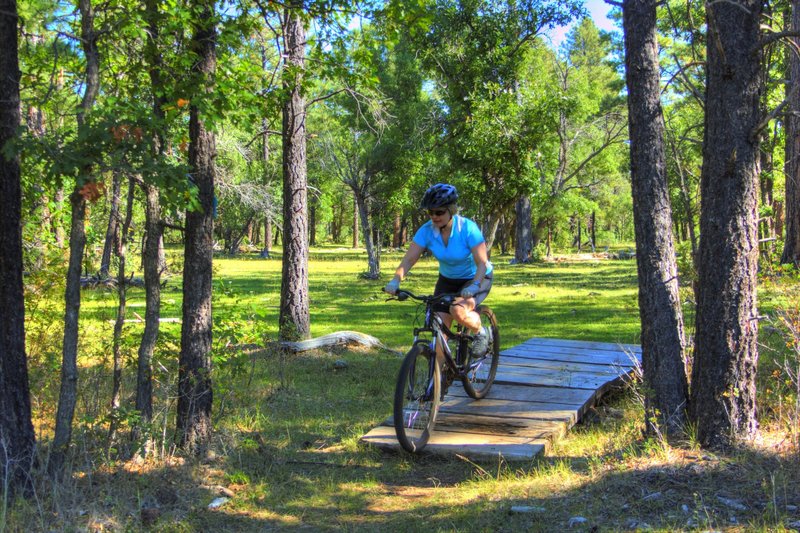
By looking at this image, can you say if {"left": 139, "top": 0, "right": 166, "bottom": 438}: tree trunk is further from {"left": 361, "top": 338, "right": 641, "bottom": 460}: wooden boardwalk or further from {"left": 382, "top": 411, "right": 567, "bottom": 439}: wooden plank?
{"left": 382, "top": 411, "right": 567, "bottom": 439}: wooden plank

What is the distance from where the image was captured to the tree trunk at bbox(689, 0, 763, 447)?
15.3 feet

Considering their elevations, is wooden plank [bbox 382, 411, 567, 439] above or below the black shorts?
below

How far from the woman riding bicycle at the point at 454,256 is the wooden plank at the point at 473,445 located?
0.97 metres

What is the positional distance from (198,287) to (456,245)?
2.29 meters

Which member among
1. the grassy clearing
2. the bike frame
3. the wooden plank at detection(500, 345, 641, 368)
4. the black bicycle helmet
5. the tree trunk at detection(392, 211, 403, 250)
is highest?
the tree trunk at detection(392, 211, 403, 250)

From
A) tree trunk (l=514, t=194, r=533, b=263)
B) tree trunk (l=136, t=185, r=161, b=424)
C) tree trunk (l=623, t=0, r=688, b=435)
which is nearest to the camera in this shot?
tree trunk (l=623, t=0, r=688, b=435)

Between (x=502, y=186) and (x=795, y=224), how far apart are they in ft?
26.2

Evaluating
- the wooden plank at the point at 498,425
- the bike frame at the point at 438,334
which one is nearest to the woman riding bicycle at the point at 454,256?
the bike frame at the point at 438,334

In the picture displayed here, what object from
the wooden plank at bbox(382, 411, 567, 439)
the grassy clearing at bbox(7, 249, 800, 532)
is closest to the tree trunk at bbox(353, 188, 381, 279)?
the grassy clearing at bbox(7, 249, 800, 532)

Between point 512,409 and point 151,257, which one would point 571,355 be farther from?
point 151,257

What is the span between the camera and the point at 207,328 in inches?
225

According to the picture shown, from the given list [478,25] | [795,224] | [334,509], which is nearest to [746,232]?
[334,509]

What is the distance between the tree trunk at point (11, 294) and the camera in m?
4.43

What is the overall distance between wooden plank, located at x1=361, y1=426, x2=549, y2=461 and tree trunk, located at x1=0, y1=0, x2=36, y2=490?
2710 millimetres
